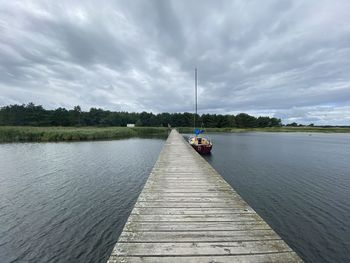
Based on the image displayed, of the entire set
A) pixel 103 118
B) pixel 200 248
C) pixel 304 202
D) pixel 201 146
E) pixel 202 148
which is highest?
pixel 103 118

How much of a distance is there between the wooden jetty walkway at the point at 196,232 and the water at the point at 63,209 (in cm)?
219

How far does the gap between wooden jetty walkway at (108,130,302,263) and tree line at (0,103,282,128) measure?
69848mm

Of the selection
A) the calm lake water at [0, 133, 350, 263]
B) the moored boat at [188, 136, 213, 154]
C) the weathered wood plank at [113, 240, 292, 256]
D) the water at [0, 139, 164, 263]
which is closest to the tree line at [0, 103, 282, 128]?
the moored boat at [188, 136, 213, 154]

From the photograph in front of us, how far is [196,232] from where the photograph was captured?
377 centimetres

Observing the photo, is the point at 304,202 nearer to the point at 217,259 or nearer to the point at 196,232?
the point at 196,232

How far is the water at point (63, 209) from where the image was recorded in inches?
215

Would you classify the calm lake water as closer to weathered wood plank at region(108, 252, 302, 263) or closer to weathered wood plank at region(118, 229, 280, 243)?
weathered wood plank at region(118, 229, 280, 243)

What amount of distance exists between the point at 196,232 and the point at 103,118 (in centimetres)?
9699

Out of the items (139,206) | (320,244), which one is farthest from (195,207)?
(320,244)

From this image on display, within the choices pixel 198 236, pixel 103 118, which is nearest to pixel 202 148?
pixel 198 236

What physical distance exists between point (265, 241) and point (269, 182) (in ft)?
31.6

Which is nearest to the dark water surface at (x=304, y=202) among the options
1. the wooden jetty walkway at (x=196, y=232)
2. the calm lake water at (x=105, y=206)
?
the calm lake water at (x=105, y=206)

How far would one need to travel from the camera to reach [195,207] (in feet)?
16.4

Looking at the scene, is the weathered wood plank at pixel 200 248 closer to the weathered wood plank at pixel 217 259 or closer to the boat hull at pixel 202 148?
the weathered wood plank at pixel 217 259
